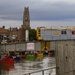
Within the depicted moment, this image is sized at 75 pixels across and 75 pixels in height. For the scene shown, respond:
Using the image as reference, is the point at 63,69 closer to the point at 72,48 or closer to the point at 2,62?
the point at 72,48

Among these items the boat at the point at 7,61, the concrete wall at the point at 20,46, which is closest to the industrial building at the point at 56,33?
the boat at the point at 7,61

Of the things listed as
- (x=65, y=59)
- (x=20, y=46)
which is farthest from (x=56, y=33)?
(x=65, y=59)

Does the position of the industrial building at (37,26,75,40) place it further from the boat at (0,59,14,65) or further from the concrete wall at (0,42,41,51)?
the concrete wall at (0,42,41,51)

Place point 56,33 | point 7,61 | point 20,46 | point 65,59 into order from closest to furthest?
point 65,59, point 20,46, point 7,61, point 56,33

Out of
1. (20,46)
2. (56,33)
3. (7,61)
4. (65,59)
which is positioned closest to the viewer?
(65,59)

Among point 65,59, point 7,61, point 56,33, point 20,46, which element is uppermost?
point 56,33

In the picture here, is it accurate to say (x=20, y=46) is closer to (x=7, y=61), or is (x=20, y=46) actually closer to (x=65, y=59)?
(x=7, y=61)

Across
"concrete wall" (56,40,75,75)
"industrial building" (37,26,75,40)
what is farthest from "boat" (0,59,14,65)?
"concrete wall" (56,40,75,75)

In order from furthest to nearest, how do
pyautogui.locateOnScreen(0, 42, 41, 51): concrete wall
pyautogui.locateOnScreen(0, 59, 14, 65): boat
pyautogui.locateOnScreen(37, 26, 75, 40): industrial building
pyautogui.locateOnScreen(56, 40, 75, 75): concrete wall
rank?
pyautogui.locateOnScreen(37, 26, 75, 40): industrial building < pyautogui.locateOnScreen(0, 59, 14, 65): boat < pyautogui.locateOnScreen(0, 42, 41, 51): concrete wall < pyautogui.locateOnScreen(56, 40, 75, 75): concrete wall

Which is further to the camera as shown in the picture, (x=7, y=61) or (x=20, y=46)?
(x=7, y=61)

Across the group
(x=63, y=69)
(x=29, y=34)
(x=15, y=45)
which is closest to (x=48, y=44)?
(x=15, y=45)

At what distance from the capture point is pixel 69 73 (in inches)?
347

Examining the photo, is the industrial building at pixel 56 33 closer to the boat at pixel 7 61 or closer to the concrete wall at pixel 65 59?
the boat at pixel 7 61

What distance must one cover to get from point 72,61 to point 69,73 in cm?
59
